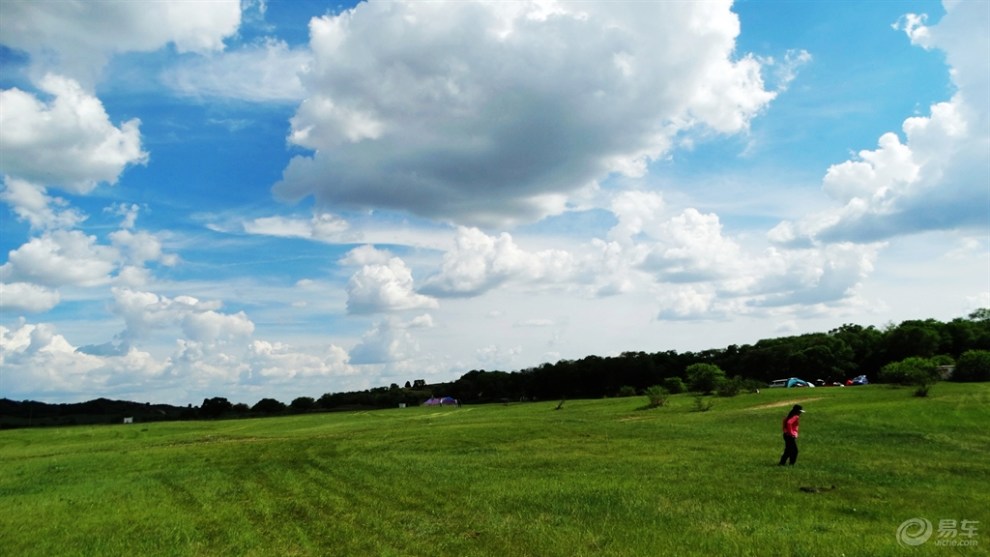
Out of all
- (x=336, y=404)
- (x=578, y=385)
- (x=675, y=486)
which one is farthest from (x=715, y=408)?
(x=336, y=404)

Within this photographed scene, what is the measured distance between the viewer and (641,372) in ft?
572

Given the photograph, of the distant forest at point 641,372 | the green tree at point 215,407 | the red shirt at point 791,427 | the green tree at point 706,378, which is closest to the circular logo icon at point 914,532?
the red shirt at point 791,427

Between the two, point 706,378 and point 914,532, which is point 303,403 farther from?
point 914,532

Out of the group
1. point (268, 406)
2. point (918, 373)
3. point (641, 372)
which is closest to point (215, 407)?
point (268, 406)

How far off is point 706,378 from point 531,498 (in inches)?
2837

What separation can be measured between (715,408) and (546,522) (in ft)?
185

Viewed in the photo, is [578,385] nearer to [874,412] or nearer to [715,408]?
[715,408]

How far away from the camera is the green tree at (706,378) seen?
86844mm

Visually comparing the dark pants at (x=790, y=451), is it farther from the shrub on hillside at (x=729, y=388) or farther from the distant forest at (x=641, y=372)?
the distant forest at (x=641, y=372)

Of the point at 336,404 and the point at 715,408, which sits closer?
the point at 715,408

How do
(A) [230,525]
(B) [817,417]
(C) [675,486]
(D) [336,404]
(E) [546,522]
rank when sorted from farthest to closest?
(D) [336,404], (B) [817,417], (C) [675,486], (A) [230,525], (E) [546,522]

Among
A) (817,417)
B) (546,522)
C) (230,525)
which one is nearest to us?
(546,522)

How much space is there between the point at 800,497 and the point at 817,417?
34494 mm

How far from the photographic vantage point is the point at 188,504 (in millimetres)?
23062
